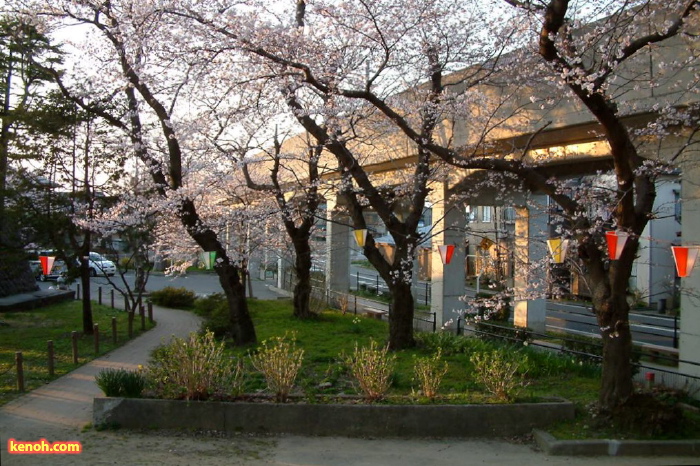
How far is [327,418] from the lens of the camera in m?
7.38

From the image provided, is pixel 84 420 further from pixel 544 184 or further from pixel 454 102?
pixel 454 102

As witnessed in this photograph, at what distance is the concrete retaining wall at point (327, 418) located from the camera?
7.36 m

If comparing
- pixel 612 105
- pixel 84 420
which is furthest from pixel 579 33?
pixel 84 420

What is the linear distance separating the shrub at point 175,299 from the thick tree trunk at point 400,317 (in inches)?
605

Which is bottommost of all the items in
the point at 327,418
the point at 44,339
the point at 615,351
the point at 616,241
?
the point at 44,339

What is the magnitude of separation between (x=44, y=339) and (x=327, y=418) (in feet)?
35.6

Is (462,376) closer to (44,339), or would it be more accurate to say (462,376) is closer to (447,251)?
(447,251)

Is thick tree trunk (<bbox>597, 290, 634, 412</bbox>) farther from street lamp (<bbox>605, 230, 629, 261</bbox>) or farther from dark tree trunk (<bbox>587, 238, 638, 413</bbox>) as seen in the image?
street lamp (<bbox>605, 230, 629, 261</bbox>)

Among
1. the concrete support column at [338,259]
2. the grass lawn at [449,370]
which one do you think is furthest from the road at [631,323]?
the concrete support column at [338,259]

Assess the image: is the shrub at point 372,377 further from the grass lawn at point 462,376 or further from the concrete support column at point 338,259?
the concrete support column at point 338,259

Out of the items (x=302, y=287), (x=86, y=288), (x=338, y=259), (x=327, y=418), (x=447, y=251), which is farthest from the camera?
(x=338, y=259)

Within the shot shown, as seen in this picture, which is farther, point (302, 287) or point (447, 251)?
point (302, 287)

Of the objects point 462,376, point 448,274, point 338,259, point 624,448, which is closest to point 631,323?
point 448,274

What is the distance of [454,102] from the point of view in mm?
10992
